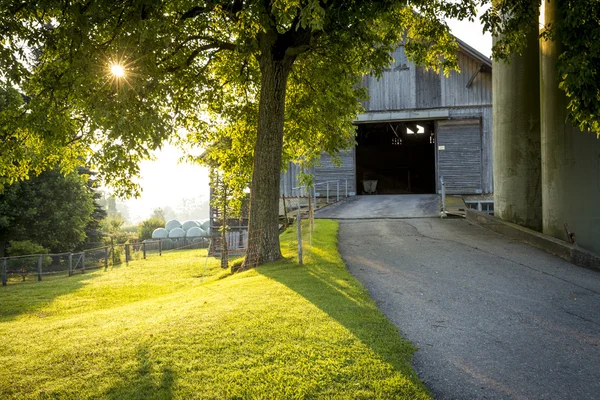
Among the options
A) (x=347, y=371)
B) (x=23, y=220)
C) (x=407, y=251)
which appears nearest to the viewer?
(x=347, y=371)

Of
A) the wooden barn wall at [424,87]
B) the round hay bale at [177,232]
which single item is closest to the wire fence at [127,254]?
the wooden barn wall at [424,87]

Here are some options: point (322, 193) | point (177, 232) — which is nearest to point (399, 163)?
point (322, 193)

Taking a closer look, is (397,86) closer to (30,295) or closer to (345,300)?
(30,295)

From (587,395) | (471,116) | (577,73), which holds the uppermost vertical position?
(471,116)

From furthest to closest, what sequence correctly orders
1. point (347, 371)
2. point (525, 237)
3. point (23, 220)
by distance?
point (23, 220) < point (525, 237) < point (347, 371)

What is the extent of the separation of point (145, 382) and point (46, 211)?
30.5 metres

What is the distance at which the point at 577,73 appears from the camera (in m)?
8.21

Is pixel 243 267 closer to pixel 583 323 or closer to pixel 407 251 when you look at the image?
pixel 407 251

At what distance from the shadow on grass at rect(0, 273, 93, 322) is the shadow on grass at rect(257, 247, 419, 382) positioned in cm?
671

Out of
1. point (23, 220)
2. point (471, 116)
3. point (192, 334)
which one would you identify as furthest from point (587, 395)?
point (23, 220)

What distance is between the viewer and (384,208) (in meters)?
22.2

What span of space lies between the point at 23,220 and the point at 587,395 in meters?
32.5

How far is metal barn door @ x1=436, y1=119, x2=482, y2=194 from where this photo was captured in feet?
86.4

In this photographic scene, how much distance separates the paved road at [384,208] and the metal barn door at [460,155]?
2.11m
